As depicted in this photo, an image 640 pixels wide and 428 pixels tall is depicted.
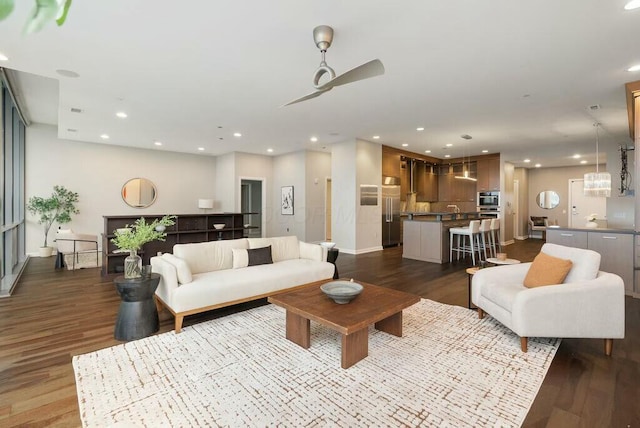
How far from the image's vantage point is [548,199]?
464 inches

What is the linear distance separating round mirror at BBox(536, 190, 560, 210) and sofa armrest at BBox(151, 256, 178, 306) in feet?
42.3

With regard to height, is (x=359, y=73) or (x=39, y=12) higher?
(x=359, y=73)

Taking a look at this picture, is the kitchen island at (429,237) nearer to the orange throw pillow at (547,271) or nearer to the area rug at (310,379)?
the orange throw pillow at (547,271)

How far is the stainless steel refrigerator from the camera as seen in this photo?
28.8ft

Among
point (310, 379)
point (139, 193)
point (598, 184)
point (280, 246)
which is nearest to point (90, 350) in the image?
point (310, 379)

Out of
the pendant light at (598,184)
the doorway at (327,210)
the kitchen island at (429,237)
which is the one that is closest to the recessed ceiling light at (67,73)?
the kitchen island at (429,237)

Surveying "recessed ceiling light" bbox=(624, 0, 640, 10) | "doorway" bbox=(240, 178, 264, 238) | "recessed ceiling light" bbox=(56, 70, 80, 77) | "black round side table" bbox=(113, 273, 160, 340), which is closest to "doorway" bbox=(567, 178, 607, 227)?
"recessed ceiling light" bbox=(624, 0, 640, 10)

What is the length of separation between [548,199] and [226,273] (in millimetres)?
12358

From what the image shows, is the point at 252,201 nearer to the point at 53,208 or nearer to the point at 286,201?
the point at 286,201

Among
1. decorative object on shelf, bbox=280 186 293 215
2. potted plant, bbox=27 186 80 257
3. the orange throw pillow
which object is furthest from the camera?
decorative object on shelf, bbox=280 186 293 215

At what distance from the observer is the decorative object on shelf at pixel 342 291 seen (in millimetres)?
2803

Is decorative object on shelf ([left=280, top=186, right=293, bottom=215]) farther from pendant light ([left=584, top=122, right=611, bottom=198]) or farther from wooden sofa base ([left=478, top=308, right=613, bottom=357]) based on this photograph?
wooden sofa base ([left=478, top=308, right=613, bottom=357])

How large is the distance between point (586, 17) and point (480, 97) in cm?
198

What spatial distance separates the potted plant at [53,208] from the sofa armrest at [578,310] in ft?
30.4
